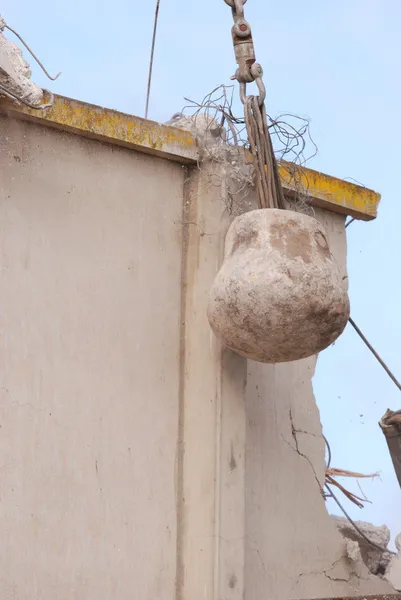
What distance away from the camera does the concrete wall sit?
17.2ft

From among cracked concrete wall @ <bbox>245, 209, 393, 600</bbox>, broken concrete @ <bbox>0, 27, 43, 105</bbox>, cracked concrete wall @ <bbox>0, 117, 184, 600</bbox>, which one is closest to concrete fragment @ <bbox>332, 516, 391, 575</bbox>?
cracked concrete wall @ <bbox>245, 209, 393, 600</bbox>

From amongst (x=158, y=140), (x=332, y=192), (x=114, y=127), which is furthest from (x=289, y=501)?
(x=114, y=127)

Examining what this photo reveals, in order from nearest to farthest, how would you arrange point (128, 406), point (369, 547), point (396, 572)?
point (128, 406) < point (396, 572) < point (369, 547)

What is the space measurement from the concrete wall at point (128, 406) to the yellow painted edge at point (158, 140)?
0.08 m

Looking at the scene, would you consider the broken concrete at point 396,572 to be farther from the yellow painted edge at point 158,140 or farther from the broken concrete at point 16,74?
the broken concrete at point 16,74

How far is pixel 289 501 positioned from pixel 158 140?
75.3 inches

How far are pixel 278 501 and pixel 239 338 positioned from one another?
114 cm

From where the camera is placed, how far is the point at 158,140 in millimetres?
5871

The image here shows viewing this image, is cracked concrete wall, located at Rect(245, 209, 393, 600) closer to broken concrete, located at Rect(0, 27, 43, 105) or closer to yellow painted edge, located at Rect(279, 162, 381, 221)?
yellow painted edge, located at Rect(279, 162, 381, 221)

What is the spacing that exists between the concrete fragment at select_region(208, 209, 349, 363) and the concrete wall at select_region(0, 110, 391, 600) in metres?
0.43

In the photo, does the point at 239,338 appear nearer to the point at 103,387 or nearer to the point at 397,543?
the point at 103,387

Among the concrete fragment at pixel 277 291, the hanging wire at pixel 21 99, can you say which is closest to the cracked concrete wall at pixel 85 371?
the hanging wire at pixel 21 99

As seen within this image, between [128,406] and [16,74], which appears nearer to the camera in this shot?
[16,74]

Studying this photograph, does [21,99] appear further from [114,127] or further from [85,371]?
[85,371]
